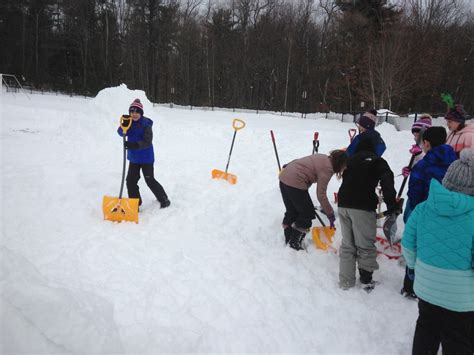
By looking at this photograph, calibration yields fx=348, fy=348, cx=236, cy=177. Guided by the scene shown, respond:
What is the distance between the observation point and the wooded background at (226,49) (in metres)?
30.6

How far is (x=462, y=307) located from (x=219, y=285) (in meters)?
2.23

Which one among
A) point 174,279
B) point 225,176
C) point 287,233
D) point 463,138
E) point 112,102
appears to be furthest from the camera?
point 112,102

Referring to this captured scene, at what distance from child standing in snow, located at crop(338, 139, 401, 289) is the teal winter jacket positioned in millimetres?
1073

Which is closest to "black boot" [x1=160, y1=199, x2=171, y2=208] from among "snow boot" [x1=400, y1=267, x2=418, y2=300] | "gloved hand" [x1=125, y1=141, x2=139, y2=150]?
"gloved hand" [x1=125, y1=141, x2=139, y2=150]

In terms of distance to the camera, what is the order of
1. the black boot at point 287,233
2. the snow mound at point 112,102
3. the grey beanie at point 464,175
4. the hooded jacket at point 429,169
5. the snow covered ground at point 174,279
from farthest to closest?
the snow mound at point 112,102, the black boot at point 287,233, the hooded jacket at point 429,169, the snow covered ground at point 174,279, the grey beanie at point 464,175

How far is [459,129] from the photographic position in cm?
407

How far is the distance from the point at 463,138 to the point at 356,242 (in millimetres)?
1745

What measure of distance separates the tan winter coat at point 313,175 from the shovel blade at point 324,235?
2.02ft

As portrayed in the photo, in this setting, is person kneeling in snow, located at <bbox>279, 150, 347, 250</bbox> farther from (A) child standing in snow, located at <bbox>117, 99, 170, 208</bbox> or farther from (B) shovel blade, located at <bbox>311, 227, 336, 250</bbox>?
(A) child standing in snow, located at <bbox>117, 99, 170, 208</bbox>

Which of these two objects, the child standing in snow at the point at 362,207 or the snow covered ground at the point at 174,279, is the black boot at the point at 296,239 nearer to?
the snow covered ground at the point at 174,279

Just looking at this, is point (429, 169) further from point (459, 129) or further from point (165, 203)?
point (165, 203)

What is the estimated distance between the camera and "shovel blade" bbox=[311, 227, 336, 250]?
4.60 meters

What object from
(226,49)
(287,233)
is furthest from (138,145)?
(226,49)

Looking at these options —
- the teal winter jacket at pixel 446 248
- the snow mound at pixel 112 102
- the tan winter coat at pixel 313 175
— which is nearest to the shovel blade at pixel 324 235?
the tan winter coat at pixel 313 175
